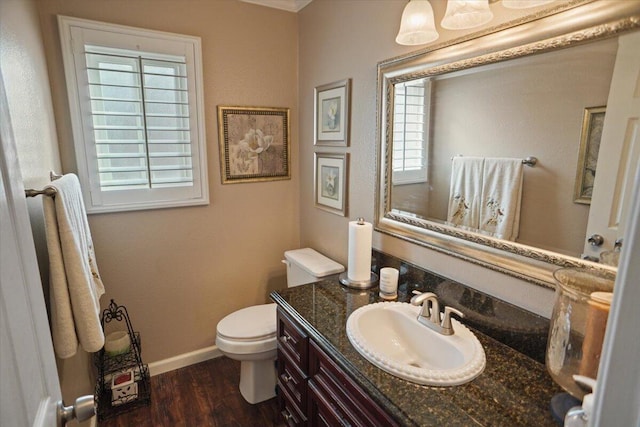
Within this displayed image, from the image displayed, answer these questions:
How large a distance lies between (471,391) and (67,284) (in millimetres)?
1378

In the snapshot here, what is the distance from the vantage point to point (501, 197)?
1243 millimetres

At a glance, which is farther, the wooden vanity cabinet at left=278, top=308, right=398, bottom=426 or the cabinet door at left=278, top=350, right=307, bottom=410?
the cabinet door at left=278, top=350, right=307, bottom=410

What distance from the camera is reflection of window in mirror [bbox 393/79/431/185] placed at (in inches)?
60.3

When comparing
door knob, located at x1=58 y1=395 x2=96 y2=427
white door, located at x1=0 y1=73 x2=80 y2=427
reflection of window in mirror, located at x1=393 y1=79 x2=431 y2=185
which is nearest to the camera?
white door, located at x1=0 y1=73 x2=80 y2=427

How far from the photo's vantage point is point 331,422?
129 centimetres

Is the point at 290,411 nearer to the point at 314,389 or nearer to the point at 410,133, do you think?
Result: the point at 314,389

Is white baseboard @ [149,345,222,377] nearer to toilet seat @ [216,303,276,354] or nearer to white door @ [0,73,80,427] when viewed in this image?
toilet seat @ [216,303,276,354]

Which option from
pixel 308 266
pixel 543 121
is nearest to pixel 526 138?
pixel 543 121

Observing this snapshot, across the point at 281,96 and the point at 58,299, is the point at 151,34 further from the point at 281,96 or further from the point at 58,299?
the point at 58,299

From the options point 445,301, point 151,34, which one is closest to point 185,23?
point 151,34

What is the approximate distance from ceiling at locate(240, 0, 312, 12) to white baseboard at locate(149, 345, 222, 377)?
7.84ft

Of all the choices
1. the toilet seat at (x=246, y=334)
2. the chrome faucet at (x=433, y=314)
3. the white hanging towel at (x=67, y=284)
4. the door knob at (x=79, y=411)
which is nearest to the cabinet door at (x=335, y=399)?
the chrome faucet at (x=433, y=314)

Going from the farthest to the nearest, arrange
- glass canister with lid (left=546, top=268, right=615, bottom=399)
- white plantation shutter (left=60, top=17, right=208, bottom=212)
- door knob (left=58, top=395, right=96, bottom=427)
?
white plantation shutter (left=60, top=17, right=208, bottom=212) < glass canister with lid (left=546, top=268, right=615, bottom=399) < door knob (left=58, top=395, right=96, bottom=427)

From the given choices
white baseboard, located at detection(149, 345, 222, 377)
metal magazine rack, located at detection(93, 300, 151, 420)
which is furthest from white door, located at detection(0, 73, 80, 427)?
white baseboard, located at detection(149, 345, 222, 377)
